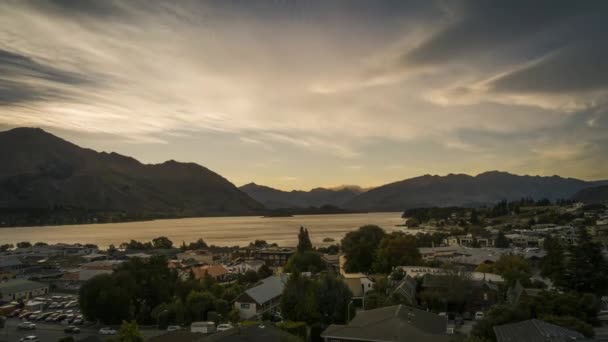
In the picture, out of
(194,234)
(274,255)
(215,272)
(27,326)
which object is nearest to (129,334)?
(27,326)

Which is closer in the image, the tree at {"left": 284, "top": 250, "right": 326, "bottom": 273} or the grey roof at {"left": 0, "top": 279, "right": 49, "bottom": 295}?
the grey roof at {"left": 0, "top": 279, "right": 49, "bottom": 295}

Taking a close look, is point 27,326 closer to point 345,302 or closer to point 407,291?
point 345,302

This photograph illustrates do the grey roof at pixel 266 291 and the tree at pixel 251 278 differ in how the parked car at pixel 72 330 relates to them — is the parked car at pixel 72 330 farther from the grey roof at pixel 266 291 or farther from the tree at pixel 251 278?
the tree at pixel 251 278

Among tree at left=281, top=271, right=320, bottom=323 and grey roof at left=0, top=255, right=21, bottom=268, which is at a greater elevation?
tree at left=281, top=271, right=320, bottom=323

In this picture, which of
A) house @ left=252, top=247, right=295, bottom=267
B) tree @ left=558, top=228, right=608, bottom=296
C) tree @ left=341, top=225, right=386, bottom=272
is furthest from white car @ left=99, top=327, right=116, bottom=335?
house @ left=252, top=247, right=295, bottom=267

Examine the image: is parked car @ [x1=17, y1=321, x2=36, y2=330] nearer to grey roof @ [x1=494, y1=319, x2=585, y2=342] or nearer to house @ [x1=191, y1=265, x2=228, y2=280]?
house @ [x1=191, y1=265, x2=228, y2=280]
